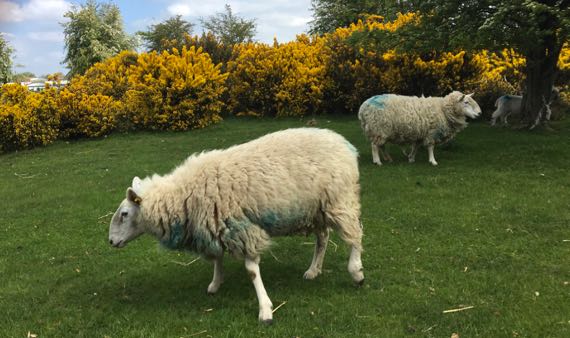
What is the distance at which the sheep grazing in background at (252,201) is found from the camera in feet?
14.0

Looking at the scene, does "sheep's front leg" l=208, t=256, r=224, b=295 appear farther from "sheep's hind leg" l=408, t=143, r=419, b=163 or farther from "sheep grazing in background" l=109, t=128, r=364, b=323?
"sheep's hind leg" l=408, t=143, r=419, b=163

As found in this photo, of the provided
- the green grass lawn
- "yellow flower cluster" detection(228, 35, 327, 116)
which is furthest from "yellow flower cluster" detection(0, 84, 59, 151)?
"yellow flower cluster" detection(228, 35, 327, 116)

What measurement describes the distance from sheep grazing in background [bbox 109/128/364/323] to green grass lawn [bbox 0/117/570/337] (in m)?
0.41

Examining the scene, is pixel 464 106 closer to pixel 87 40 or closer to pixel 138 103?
pixel 138 103

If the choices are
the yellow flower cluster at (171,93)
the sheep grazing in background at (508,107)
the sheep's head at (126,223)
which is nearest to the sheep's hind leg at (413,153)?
the sheep grazing in background at (508,107)

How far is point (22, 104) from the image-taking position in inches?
575

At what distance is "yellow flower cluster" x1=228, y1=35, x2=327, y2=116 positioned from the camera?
17.0 meters

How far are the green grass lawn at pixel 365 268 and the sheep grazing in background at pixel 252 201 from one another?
16.0 inches

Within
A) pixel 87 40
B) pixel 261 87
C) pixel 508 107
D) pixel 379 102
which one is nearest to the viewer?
pixel 379 102

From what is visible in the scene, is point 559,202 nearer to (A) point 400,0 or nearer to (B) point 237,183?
(B) point 237,183

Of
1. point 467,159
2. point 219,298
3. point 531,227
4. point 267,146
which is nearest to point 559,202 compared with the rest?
point 531,227

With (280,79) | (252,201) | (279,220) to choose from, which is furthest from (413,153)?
(280,79)

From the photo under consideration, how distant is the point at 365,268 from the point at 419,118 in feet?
17.3

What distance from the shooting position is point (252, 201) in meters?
4.28
